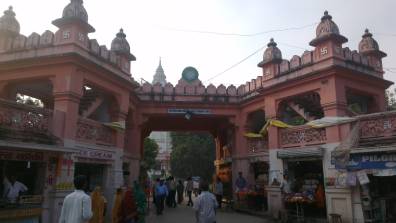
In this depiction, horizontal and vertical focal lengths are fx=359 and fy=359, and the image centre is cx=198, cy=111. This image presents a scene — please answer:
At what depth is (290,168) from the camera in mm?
13648

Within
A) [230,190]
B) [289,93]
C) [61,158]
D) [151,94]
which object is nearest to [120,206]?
[61,158]

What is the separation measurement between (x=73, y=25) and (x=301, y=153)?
8536mm

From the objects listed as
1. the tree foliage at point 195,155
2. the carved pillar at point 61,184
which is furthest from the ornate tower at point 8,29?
the tree foliage at point 195,155

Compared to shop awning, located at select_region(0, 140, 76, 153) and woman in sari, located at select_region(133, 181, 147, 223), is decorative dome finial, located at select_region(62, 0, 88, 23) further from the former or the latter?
woman in sari, located at select_region(133, 181, 147, 223)

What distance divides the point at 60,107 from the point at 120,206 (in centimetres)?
441

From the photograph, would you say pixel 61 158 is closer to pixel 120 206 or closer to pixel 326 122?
pixel 120 206

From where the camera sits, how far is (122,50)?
13.9 meters

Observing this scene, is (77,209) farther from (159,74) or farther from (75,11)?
(159,74)

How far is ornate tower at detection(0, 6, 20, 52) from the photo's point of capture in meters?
12.0

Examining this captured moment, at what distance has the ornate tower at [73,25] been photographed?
10938 millimetres

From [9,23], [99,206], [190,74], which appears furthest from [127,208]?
[190,74]

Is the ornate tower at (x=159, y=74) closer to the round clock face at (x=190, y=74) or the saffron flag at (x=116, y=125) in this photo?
the round clock face at (x=190, y=74)

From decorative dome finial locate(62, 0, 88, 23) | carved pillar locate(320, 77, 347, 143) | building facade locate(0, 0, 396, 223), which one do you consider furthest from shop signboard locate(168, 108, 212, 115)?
decorative dome finial locate(62, 0, 88, 23)

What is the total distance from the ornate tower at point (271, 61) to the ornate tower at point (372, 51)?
10.4 ft
